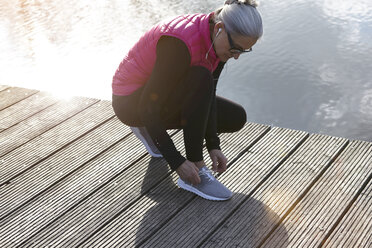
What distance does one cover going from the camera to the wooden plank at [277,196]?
1.78 metres

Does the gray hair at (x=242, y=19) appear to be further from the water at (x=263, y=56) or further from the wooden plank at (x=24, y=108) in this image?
the water at (x=263, y=56)

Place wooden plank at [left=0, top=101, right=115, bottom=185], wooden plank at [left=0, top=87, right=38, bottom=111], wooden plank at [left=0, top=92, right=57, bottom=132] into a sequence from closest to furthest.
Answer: wooden plank at [left=0, top=101, right=115, bottom=185]
wooden plank at [left=0, top=92, right=57, bottom=132]
wooden plank at [left=0, top=87, right=38, bottom=111]

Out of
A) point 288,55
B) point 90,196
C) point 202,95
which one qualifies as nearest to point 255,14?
point 202,95

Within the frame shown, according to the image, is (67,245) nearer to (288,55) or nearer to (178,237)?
(178,237)

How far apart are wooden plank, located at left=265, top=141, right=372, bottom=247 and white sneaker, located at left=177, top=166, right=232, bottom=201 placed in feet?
0.87

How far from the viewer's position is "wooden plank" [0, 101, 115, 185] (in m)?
2.35

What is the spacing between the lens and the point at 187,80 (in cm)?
188

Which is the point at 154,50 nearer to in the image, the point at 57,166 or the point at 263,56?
the point at 57,166

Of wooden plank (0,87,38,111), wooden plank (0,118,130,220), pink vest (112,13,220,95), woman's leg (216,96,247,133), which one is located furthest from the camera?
wooden plank (0,87,38,111)

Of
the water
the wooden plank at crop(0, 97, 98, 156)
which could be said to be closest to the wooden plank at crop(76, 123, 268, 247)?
the wooden plank at crop(0, 97, 98, 156)

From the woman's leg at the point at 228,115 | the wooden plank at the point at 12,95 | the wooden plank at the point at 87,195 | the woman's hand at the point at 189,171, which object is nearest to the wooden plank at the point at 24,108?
the wooden plank at the point at 12,95

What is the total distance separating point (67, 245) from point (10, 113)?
4.31 ft

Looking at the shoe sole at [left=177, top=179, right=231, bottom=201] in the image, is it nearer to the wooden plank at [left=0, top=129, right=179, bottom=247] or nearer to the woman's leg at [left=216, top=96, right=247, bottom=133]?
the wooden plank at [left=0, top=129, right=179, bottom=247]

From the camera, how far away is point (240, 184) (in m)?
2.06
